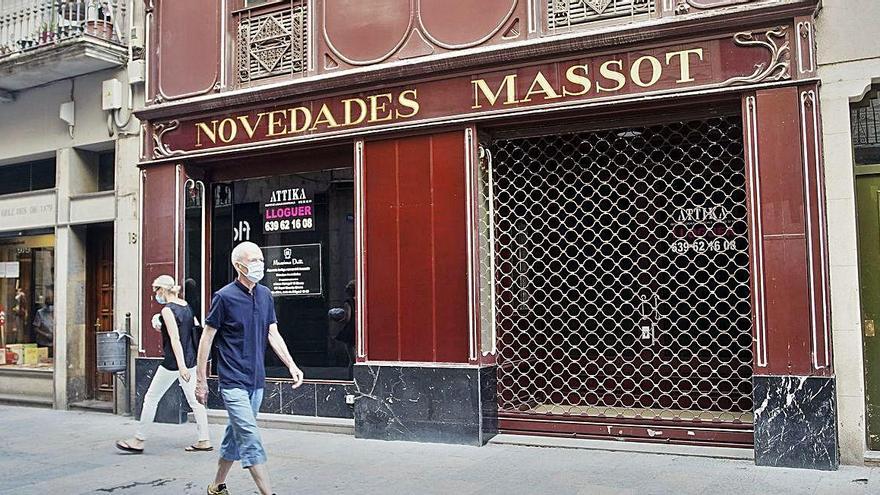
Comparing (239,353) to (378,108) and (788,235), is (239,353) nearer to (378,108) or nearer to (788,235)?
(378,108)

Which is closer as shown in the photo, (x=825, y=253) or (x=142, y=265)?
(x=825, y=253)

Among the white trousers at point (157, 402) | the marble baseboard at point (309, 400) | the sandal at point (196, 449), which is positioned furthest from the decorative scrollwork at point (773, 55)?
the sandal at point (196, 449)

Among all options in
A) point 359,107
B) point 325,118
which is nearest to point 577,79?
point 359,107

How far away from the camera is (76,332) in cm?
1159

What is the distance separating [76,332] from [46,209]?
191 centimetres

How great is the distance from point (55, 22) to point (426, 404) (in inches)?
302

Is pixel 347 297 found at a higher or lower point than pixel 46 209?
lower

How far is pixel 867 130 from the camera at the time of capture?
7.44m

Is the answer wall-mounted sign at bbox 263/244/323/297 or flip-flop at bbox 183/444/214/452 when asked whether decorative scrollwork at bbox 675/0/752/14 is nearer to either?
wall-mounted sign at bbox 263/244/323/297

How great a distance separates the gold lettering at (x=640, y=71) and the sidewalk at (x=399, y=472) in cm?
350

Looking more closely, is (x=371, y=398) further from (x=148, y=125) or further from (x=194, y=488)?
(x=148, y=125)

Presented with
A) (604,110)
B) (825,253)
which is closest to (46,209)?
(604,110)

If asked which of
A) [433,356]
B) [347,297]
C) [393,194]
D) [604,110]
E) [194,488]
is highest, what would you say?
[604,110]

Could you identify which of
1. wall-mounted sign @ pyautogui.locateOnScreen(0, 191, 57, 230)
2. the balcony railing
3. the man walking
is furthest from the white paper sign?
the man walking
